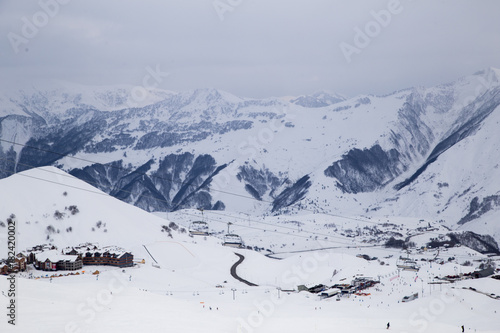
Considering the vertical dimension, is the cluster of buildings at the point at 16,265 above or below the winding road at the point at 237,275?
above

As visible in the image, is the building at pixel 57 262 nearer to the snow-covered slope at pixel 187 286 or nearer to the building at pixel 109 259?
the snow-covered slope at pixel 187 286

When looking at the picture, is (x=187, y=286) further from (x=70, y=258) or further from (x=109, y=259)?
(x=70, y=258)

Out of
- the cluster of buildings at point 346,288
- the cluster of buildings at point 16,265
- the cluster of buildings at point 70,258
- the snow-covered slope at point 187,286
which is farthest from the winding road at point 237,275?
the cluster of buildings at point 16,265

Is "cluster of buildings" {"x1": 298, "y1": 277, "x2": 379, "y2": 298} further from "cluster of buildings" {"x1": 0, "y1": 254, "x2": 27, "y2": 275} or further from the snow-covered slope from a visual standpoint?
"cluster of buildings" {"x1": 0, "y1": 254, "x2": 27, "y2": 275}

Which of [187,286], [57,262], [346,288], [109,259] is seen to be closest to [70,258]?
[57,262]

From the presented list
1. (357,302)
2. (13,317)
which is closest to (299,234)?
(357,302)

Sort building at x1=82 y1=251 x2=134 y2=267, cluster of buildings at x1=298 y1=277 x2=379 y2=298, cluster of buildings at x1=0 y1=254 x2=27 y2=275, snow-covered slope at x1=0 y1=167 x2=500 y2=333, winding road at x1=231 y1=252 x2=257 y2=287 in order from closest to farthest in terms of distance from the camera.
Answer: snow-covered slope at x1=0 y1=167 x2=500 y2=333
cluster of buildings at x1=298 y1=277 x2=379 y2=298
cluster of buildings at x1=0 y1=254 x2=27 y2=275
building at x1=82 y1=251 x2=134 y2=267
winding road at x1=231 y1=252 x2=257 y2=287

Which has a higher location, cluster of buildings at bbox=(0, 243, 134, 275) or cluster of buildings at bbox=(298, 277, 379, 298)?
cluster of buildings at bbox=(0, 243, 134, 275)

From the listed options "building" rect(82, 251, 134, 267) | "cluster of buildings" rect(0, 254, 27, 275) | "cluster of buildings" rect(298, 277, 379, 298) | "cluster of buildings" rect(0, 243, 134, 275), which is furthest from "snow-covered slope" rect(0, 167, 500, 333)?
"cluster of buildings" rect(0, 254, 27, 275)
